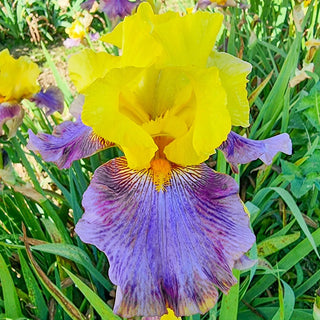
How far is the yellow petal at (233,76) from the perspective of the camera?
741 millimetres

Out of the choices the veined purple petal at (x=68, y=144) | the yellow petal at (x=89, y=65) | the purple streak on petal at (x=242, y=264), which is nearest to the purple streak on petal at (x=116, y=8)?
the veined purple petal at (x=68, y=144)

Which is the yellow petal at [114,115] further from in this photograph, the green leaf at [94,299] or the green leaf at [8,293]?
the green leaf at [8,293]

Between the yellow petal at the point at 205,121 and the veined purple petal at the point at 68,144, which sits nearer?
the yellow petal at the point at 205,121

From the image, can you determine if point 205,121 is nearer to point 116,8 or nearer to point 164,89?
point 164,89

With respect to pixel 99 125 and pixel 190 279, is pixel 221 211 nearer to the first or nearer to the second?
pixel 190 279

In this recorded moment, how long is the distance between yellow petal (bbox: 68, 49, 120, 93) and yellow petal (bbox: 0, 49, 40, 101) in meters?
0.62

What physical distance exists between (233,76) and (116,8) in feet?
3.92

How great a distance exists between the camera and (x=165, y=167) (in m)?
0.83

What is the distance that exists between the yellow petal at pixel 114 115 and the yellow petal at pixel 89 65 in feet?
0.25

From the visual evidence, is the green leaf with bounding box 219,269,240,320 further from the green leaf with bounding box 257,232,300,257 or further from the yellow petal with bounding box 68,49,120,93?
the yellow petal with bounding box 68,49,120,93

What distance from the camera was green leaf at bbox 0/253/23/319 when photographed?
934mm

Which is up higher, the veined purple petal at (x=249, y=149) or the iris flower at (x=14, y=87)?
the iris flower at (x=14, y=87)

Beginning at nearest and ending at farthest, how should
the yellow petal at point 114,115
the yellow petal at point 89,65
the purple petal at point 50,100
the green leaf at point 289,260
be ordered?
the yellow petal at point 114,115 → the yellow petal at point 89,65 → the green leaf at point 289,260 → the purple petal at point 50,100

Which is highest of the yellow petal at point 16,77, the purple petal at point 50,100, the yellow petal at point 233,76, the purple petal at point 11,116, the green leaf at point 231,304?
the yellow petal at point 233,76
